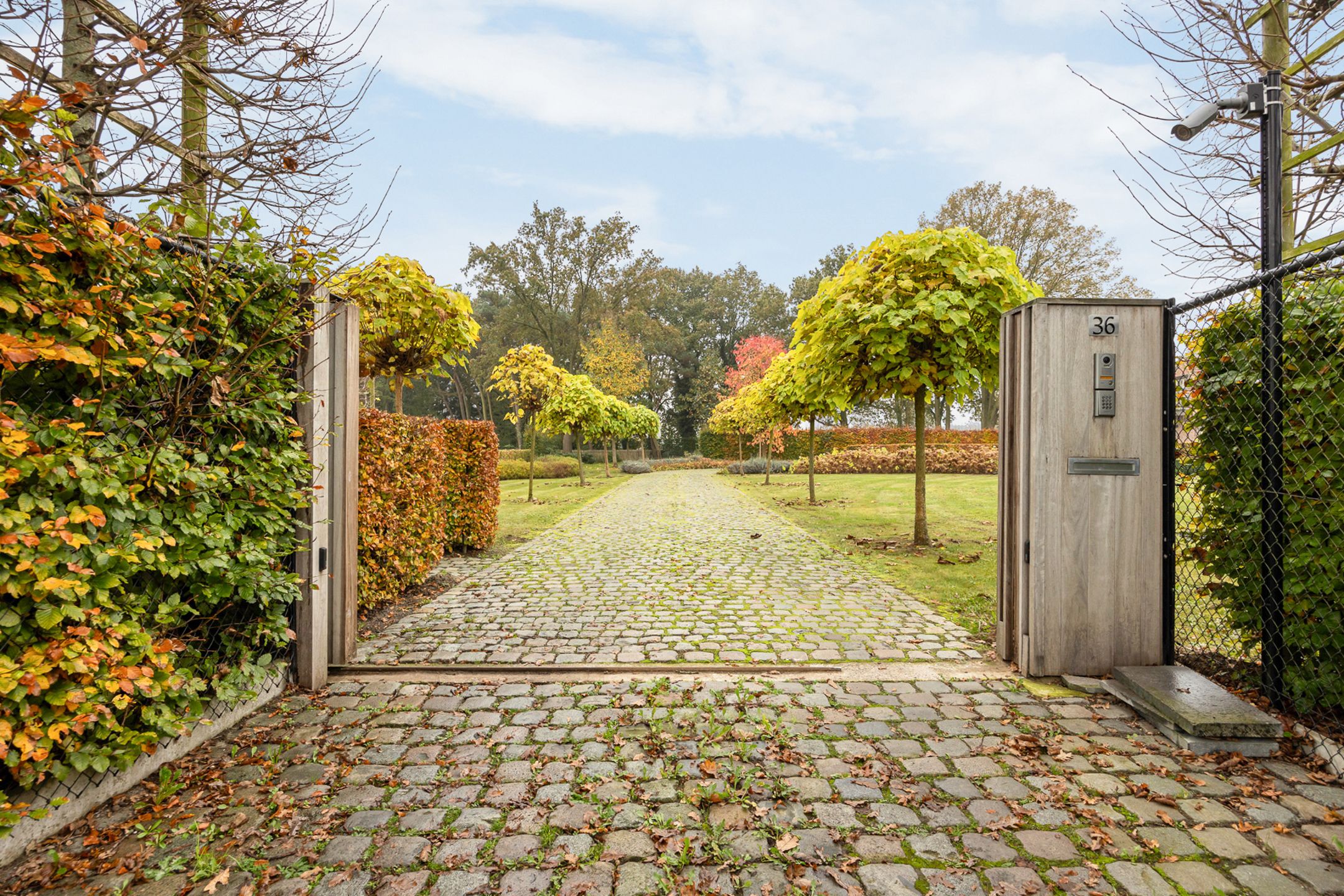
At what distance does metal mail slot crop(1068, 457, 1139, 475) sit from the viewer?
3.79 meters

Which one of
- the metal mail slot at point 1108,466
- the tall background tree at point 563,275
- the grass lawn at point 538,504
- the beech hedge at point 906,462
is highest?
the tall background tree at point 563,275

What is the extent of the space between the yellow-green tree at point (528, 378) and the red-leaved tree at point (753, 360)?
1956cm

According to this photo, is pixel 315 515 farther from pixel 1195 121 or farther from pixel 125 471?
pixel 1195 121

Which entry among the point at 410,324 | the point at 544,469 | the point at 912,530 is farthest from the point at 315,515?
the point at 544,469

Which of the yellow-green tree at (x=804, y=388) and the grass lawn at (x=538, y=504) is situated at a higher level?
the yellow-green tree at (x=804, y=388)

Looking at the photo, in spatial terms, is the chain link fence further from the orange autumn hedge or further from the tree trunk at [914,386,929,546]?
the orange autumn hedge

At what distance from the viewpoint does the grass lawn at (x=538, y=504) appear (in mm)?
10664

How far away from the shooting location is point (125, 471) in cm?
245

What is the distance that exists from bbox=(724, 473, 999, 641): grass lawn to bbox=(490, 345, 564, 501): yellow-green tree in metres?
7.06

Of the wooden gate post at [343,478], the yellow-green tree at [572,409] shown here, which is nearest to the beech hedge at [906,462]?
the yellow-green tree at [572,409]

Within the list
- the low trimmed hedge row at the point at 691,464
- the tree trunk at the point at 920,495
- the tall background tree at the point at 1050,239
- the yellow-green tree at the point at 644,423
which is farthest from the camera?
the low trimmed hedge row at the point at 691,464

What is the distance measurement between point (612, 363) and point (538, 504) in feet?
78.9

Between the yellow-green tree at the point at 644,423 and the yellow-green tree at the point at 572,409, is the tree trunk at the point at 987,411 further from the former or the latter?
the yellow-green tree at the point at 572,409

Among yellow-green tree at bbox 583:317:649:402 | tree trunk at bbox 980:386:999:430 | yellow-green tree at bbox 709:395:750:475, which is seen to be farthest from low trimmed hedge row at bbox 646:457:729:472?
tree trunk at bbox 980:386:999:430
